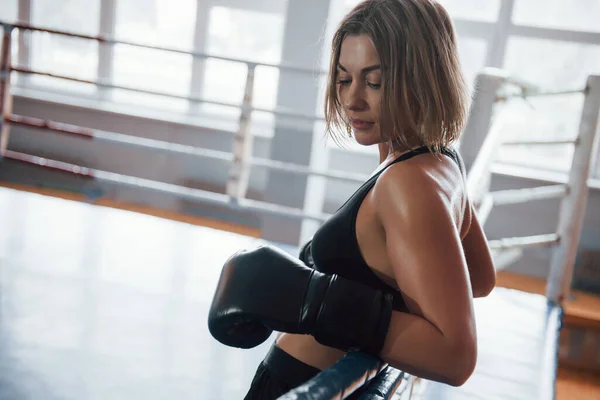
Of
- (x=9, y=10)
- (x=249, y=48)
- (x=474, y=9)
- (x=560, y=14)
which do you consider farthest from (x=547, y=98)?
(x=9, y=10)

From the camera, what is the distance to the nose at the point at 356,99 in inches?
25.2

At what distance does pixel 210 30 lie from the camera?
4.43 m

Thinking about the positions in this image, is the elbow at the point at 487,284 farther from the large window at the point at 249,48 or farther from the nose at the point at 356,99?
the large window at the point at 249,48

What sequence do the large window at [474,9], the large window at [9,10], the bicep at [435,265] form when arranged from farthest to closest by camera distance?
1. the large window at [9,10]
2. the large window at [474,9]
3. the bicep at [435,265]

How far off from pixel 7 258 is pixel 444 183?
1964mm

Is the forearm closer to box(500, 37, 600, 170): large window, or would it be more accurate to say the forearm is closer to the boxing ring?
the boxing ring

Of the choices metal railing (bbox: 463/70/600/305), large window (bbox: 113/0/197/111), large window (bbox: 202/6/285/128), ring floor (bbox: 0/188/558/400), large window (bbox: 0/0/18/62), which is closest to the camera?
ring floor (bbox: 0/188/558/400)

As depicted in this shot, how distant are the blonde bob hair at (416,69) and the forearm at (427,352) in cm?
19

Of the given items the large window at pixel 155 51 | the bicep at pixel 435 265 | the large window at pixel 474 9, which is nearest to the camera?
the bicep at pixel 435 265

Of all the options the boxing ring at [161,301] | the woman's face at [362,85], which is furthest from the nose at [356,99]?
the boxing ring at [161,301]

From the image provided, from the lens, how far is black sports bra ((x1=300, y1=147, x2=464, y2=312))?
603 mm

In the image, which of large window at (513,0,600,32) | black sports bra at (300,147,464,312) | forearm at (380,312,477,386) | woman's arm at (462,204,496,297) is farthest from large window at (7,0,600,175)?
forearm at (380,312,477,386)

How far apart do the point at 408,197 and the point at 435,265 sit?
0.21 ft

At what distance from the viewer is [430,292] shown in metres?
0.52
